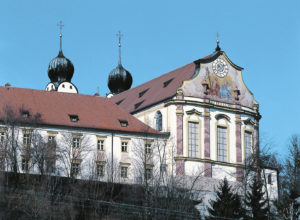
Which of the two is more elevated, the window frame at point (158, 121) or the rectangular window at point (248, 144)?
the window frame at point (158, 121)

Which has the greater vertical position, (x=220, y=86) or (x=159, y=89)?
(x=159, y=89)

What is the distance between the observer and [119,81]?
93000mm

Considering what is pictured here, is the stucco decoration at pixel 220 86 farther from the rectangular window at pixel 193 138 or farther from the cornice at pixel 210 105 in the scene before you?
the rectangular window at pixel 193 138

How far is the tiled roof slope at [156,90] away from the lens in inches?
2704

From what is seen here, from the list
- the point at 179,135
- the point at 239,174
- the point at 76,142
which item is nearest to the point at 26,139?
the point at 76,142

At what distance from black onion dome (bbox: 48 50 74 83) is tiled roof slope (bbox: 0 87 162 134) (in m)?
22.5

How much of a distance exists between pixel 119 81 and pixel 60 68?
7.27 m

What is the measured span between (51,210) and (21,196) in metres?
2.57

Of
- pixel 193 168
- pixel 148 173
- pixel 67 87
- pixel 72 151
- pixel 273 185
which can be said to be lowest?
pixel 273 185

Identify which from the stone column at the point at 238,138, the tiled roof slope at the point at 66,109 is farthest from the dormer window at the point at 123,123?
the stone column at the point at 238,138

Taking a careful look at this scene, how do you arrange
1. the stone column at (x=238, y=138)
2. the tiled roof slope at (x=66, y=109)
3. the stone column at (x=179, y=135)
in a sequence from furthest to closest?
the stone column at (x=238, y=138) < the stone column at (x=179, y=135) < the tiled roof slope at (x=66, y=109)

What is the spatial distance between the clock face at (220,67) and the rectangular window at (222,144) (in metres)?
4.77

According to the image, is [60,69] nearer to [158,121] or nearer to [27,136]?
[158,121]

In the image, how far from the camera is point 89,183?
57.4m
